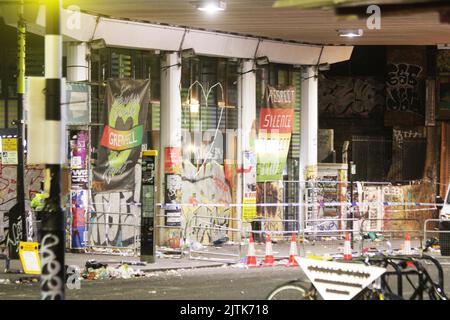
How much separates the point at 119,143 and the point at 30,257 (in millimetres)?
6136

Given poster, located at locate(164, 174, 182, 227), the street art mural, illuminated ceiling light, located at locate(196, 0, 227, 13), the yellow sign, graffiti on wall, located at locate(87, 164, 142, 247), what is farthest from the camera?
the street art mural

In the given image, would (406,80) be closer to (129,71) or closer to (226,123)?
(226,123)

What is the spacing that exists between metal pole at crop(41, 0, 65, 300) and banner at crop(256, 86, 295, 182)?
1751cm

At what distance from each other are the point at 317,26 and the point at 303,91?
17.3 feet

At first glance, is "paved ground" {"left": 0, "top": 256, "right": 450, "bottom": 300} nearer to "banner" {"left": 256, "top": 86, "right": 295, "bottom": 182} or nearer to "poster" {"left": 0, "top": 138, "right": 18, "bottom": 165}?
"poster" {"left": 0, "top": 138, "right": 18, "bottom": 165}

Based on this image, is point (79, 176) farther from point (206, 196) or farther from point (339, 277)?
point (339, 277)

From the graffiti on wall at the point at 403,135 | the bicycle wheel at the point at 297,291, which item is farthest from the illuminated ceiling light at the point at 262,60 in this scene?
the bicycle wheel at the point at 297,291

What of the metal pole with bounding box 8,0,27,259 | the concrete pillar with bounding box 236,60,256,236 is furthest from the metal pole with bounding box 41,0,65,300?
the concrete pillar with bounding box 236,60,256,236

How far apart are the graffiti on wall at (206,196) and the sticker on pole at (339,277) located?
1534 centimetres

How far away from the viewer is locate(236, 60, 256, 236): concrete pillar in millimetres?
28047

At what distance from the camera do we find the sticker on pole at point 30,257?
18281 millimetres

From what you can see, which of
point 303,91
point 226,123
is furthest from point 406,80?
point 226,123

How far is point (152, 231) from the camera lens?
2122 cm

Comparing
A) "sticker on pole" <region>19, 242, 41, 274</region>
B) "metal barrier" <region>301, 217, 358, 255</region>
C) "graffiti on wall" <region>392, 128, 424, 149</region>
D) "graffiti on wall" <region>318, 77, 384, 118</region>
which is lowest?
"metal barrier" <region>301, 217, 358, 255</region>
